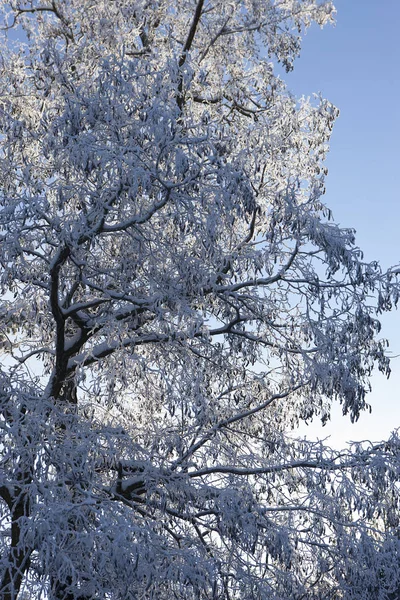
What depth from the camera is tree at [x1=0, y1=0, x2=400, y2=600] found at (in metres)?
6.19

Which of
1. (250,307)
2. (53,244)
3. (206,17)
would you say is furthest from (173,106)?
(206,17)

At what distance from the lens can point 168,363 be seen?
7676 millimetres

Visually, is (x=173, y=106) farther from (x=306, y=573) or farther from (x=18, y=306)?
(x=306, y=573)

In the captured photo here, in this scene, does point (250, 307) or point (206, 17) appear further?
point (206, 17)

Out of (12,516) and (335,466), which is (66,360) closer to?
(12,516)

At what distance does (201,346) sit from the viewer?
798 cm

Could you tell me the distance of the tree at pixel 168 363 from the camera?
20.3ft

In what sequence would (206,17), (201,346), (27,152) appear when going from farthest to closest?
(206,17), (27,152), (201,346)

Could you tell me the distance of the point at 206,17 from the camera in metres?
10.4

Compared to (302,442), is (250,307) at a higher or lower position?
higher

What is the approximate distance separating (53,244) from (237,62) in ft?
15.4

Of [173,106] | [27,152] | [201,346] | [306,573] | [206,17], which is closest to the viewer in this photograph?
[173,106]

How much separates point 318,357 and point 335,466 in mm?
1112

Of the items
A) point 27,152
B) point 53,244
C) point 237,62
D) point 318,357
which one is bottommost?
point 318,357
